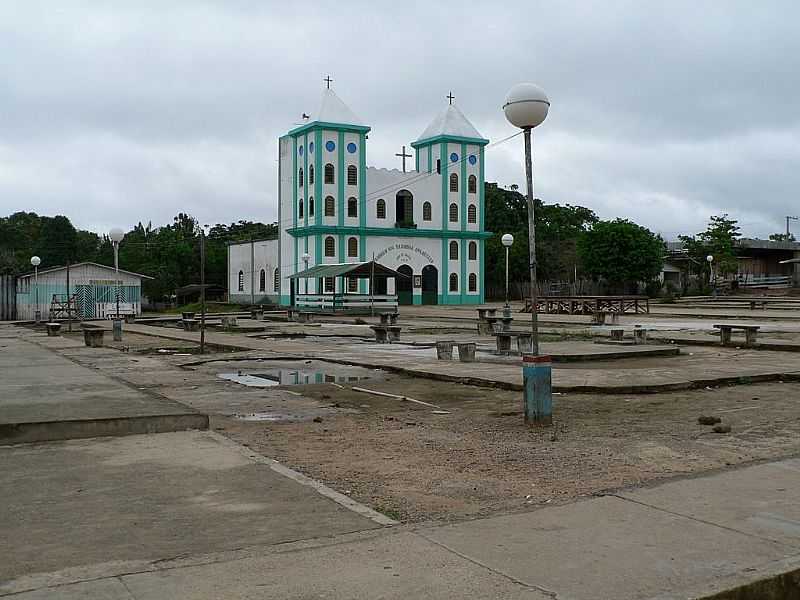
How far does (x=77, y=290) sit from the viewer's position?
151ft

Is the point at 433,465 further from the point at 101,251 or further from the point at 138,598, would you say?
the point at 101,251

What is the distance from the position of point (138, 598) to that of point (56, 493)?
7.73 ft

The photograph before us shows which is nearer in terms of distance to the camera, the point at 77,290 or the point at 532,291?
the point at 532,291

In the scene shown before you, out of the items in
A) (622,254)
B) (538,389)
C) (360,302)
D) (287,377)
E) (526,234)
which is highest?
(526,234)

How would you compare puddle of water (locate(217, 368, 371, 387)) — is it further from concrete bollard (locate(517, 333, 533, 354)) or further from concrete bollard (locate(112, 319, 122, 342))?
concrete bollard (locate(112, 319, 122, 342))

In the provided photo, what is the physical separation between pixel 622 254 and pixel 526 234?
19914 millimetres

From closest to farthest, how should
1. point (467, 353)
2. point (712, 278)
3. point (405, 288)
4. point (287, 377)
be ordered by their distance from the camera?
point (287, 377) < point (467, 353) < point (712, 278) < point (405, 288)

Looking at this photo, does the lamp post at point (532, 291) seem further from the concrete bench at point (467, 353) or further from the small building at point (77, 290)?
the small building at point (77, 290)

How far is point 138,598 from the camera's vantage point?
3.85m

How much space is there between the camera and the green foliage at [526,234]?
7481cm

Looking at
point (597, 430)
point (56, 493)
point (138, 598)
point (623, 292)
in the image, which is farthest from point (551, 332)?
point (623, 292)

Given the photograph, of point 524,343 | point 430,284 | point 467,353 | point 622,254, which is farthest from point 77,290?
point 622,254

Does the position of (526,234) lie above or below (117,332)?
above

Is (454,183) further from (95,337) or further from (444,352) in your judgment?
(444,352)
